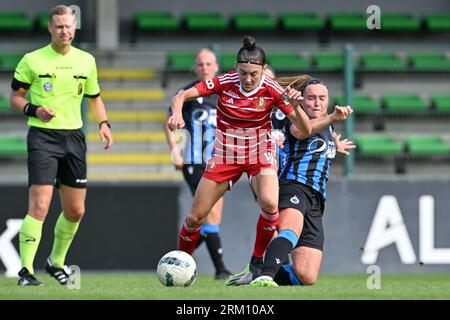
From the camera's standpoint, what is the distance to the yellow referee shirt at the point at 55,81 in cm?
904

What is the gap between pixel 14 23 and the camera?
1881 cm

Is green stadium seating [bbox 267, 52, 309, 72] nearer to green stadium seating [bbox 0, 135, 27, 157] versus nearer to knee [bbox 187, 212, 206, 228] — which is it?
green stadium seating [bbox 0, 135, 27, 157]

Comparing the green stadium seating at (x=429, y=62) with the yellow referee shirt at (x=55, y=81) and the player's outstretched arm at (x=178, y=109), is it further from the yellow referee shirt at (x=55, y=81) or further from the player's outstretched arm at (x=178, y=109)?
the player's outstretched arm at (x=178, y=109)

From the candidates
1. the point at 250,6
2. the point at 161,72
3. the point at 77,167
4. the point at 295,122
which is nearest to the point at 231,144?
the point at 295,122

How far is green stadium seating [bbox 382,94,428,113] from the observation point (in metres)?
14.5

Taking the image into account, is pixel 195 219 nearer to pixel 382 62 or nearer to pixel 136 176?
pixel 136 176

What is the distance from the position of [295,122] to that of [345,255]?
5232 mm

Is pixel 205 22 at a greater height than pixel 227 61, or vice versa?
pixel 205 22

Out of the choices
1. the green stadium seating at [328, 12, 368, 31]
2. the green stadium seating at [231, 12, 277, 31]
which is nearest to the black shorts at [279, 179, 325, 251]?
the green stadium seating at [231, 12, 277, 31]

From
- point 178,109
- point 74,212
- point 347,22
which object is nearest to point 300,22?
point 347,22

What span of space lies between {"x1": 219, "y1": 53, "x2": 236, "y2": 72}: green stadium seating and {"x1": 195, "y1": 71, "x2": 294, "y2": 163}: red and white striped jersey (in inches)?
212

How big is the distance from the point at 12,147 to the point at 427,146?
5132 mm

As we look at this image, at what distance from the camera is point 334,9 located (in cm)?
2033

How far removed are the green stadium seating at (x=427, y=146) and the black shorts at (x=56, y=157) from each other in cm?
585
